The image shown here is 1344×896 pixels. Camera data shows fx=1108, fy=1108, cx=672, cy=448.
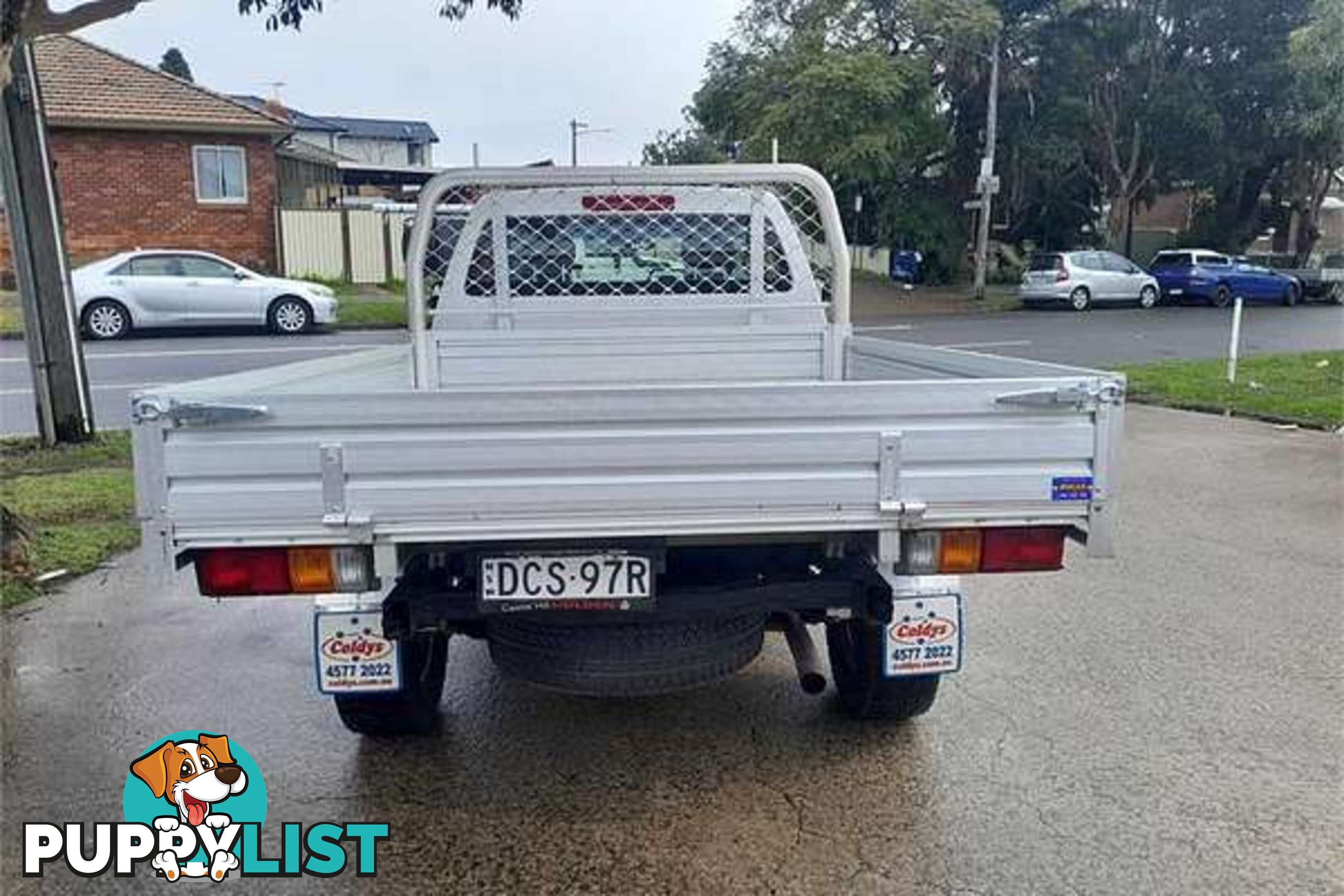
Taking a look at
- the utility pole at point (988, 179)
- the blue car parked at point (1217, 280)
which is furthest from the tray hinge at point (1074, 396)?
the blue car parked at point (1217, 280)

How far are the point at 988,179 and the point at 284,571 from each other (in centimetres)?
2438

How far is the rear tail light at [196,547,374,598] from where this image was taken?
2922 millimetres

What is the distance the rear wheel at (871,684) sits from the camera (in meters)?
3.67

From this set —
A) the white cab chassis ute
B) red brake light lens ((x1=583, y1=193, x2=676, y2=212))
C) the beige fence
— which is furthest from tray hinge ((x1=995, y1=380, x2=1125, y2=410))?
the beige fence

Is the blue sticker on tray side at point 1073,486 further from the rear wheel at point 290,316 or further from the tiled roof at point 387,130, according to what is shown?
the tiled roof at point 387,130

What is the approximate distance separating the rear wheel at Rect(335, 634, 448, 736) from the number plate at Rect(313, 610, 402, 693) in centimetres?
16

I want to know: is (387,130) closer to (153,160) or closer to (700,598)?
(153,160)

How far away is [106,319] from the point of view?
16828 millimetres

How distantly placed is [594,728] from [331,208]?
23692mm

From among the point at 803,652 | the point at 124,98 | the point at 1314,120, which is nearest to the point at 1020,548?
the point at 803,652

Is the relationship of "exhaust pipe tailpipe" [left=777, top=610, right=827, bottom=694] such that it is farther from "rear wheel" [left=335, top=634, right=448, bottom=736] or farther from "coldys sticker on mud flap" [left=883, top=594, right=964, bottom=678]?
"rear wheel" [left=335, top=634, right=448, bottom=736]

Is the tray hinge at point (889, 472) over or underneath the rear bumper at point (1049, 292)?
over

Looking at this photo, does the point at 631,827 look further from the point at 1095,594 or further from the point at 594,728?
the point at 1095,594

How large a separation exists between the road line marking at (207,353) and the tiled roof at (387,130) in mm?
51287
